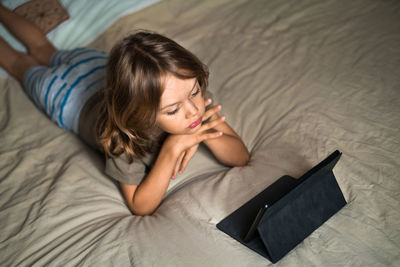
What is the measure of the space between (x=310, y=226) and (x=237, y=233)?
170mm

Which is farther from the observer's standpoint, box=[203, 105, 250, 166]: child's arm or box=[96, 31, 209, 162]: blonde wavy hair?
box=[203, 105, 250, 166]: child's arm

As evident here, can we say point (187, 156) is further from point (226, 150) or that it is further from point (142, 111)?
point (142, 111)

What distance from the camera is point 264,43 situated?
153 centimetres

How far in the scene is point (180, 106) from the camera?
96cm

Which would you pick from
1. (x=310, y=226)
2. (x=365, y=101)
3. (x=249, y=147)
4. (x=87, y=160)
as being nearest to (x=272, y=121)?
(x=249, y=147)

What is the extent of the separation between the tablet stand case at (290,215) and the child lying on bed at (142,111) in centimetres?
25

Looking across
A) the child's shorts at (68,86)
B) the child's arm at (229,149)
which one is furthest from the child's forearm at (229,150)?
the child's shorts at (68,86)

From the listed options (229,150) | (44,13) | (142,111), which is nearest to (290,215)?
(229,150)

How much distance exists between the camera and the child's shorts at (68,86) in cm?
141

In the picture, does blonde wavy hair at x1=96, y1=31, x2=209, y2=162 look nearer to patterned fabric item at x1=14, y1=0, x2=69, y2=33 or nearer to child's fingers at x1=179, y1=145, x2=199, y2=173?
child's fingers at x1=179, y1=145, x2=199, y2=173

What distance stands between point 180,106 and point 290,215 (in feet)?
1.22

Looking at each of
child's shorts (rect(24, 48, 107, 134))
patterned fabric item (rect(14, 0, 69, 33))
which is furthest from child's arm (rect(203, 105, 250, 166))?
patterned fabric item (rect(14, 0, 69, 33))

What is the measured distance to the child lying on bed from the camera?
95cm

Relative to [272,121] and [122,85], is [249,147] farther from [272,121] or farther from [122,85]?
[122,85]
